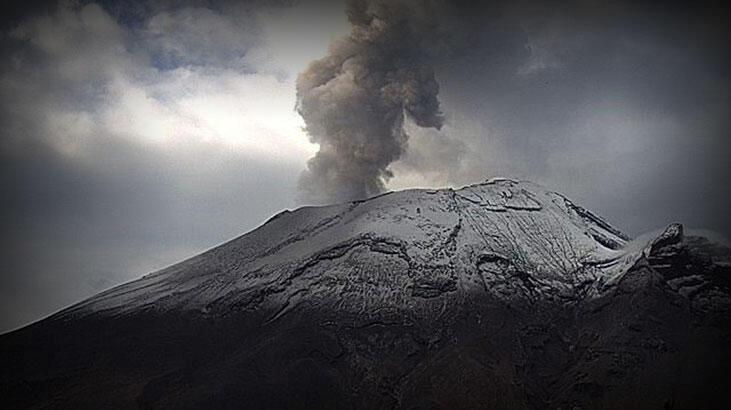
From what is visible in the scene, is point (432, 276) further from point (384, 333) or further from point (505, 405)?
point (505, 405)

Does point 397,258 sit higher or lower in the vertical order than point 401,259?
higher

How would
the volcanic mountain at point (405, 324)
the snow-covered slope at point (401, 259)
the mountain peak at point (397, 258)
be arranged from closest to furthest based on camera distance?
the volcanic mountain at point (405, 324)
the snow-covered slope at point (401, 259)
the mountain peak at point (397, 258)

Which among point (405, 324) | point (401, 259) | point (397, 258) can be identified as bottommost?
point (405, 324)

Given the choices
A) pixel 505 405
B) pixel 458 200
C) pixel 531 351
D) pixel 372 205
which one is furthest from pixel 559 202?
pixel 505 405

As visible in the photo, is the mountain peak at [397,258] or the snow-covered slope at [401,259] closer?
the snow-covered slope at [401,259]

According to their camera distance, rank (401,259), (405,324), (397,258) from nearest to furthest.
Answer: (405,324) < (401,259) < (397,258)

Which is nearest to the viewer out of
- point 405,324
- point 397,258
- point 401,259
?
point 405,324

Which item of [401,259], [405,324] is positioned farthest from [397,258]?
[405,324]

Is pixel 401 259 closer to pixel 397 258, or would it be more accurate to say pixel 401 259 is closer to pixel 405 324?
pixel 397 258
